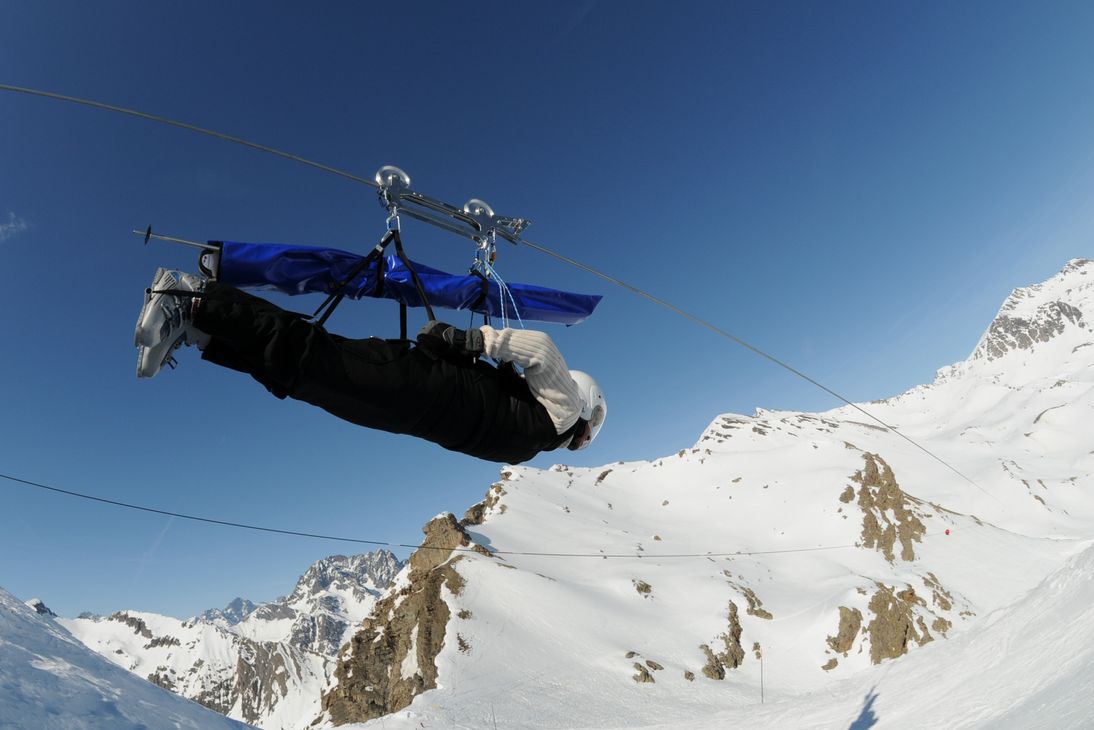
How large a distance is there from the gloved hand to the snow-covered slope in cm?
453

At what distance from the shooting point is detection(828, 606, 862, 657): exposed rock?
46.6m

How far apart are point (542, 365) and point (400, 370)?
1.26 meters

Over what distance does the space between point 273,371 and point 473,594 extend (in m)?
47.7

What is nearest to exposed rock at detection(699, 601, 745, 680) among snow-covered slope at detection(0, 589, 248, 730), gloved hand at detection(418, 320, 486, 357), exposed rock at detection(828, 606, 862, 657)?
exposed rock at detection(828, 606, 862, 657)

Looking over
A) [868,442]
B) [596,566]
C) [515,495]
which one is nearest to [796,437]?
[868,442]

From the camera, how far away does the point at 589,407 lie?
567cm

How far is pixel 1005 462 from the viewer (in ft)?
406

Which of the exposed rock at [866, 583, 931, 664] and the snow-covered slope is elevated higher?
the exposed rock at [866, 583, 931, 664]

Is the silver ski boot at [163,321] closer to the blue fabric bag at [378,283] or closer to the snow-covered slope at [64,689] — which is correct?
the blue fabric bag at [378,283]

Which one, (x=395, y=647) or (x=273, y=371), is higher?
(x=273, y=371)

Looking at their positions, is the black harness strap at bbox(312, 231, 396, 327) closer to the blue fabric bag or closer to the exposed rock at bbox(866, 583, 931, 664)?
the blue fabric bag

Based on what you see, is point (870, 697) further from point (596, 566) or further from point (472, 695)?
point (596, 566)

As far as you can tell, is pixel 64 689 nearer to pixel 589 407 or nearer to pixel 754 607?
pixel 589 407

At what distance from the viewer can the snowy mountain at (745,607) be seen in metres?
7.59
